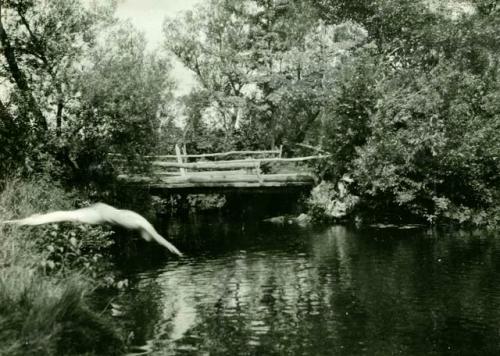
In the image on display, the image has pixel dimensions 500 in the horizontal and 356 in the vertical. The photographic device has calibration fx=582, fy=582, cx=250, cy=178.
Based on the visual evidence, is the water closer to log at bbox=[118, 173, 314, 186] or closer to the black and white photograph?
the black and white photograph

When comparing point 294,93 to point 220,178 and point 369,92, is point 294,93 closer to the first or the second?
point 369,92

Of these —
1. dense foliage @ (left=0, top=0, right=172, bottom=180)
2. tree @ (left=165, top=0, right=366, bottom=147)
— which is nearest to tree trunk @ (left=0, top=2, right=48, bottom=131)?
dense foliage @ (left=0, top=0, right=172, bottom=180)

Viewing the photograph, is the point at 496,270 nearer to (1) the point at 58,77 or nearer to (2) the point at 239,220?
(1) the point at 58,77

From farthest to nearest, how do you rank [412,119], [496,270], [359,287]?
[412,119] < [496,270] < [359,287]

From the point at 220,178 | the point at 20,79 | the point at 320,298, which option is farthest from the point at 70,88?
the point at 320,298

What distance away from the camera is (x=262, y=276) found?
15648 millimetres

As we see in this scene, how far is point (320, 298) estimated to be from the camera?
12.8m

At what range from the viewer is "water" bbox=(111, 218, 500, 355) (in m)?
9.78

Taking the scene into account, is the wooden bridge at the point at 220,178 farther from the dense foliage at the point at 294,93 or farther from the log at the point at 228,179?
the dense foliage at the point at 294,93

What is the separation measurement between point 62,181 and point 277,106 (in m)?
20.5

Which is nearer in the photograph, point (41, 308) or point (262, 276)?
point (41, 308)

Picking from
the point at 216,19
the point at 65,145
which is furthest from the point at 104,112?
the point at 216,19

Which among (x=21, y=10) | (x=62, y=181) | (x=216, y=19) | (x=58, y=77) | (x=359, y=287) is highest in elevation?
(x=216, y=19)

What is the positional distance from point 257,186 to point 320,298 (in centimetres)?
1471
